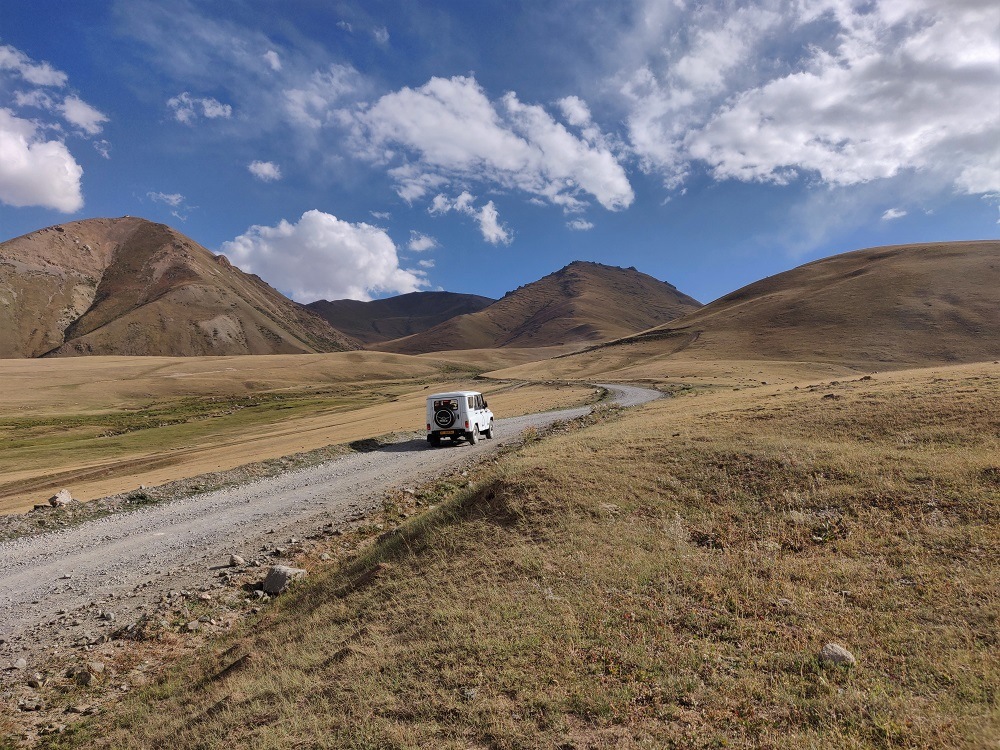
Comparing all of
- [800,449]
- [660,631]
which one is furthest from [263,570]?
[800,449]

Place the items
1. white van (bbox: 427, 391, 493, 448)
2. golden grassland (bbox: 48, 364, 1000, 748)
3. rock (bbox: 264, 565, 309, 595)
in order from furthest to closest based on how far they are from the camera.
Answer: white van (bbox: 427, 391, 493, 448) < rock (bbox: 264, 565, 309, 595) < golden grassland (bbox: 48, 364, 1000, 748)

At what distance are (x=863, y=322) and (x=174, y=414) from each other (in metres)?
143

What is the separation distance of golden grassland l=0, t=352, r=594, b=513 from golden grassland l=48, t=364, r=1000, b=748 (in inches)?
841

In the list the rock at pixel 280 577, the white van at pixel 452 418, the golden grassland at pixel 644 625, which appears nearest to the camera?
the golden grassland at pixel 644 625

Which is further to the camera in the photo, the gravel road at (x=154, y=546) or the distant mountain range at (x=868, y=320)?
the distant mountain range at (x=868, y=320)

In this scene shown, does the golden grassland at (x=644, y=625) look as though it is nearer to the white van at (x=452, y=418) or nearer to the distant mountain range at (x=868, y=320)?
the white van at (x=452, y=418)

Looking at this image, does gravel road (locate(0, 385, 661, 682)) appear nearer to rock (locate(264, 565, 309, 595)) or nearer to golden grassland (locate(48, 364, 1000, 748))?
rock (locate(264, 565, 309, 595))

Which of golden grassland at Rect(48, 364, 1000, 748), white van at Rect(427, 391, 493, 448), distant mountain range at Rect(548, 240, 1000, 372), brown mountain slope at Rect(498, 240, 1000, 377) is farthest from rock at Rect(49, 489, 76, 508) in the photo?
distant mountain range at Rect(548, 240, 1000, 372)

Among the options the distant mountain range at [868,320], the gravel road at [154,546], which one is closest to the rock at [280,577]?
the gravel road at [154,546]

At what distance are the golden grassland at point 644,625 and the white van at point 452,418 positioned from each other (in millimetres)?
16334

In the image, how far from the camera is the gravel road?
11.2 meters

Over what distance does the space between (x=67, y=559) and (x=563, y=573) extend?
15206 millimetres

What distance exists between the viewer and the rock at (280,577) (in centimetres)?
1148

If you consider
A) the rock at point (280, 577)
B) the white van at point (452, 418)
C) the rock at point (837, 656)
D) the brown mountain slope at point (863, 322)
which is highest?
the brown mountain slope at point (863, 322)
